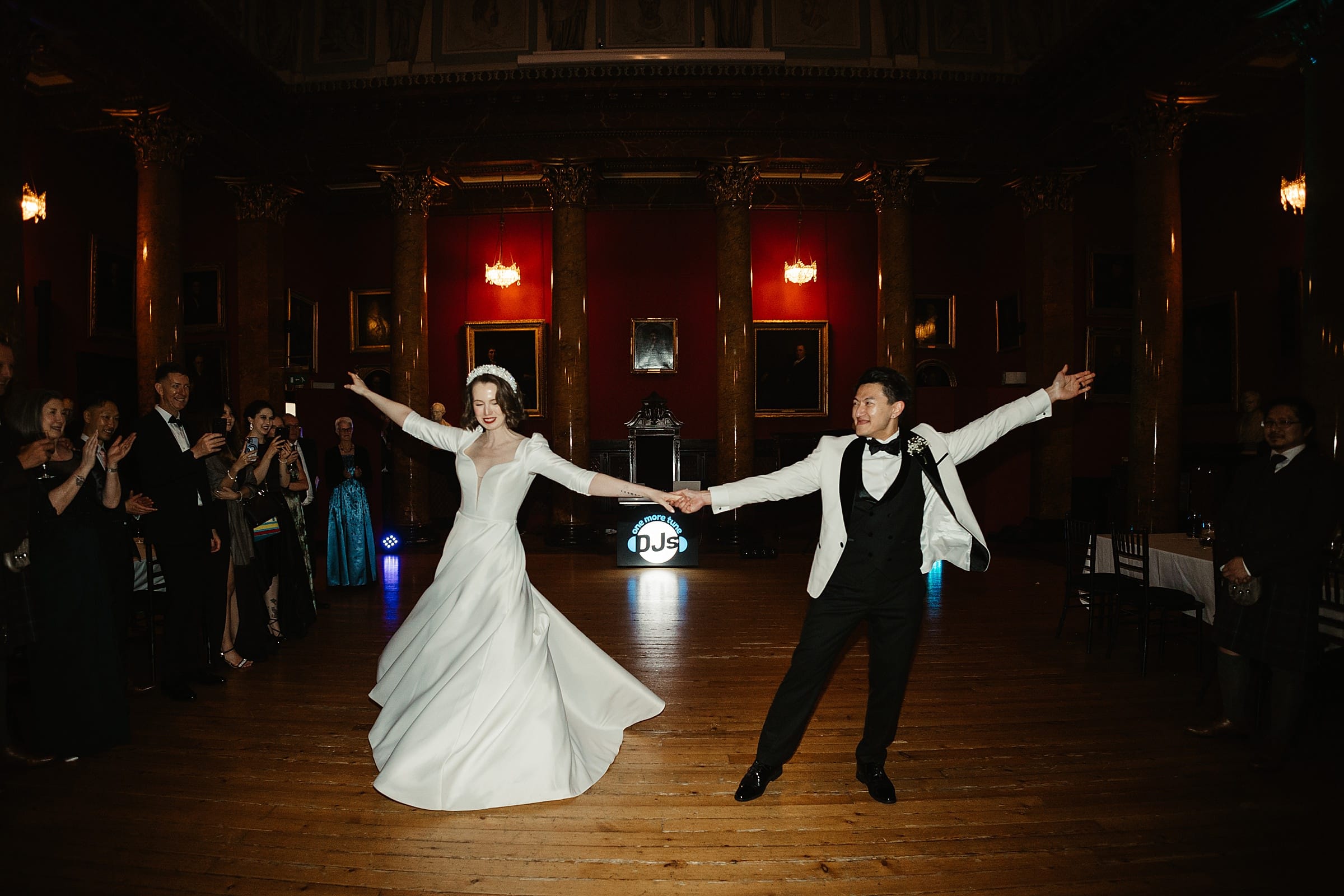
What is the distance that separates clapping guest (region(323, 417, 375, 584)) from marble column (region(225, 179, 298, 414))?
4209 mm

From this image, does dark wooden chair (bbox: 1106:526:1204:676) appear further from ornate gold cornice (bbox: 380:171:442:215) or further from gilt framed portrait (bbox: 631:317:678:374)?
ornate gold cornice (bbox: 380:171:442:215)

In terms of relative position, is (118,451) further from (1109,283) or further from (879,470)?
(1109,283)

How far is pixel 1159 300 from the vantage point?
9.64 m

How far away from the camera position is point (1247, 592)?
379cm

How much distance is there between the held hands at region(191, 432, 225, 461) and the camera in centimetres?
459

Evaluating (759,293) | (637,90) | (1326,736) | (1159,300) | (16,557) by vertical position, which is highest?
(637,90)

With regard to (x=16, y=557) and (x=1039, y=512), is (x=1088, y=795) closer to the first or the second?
(x=16, y=557)

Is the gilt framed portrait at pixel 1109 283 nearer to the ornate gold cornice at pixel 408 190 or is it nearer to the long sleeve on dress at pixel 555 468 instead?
the ornate gold cornice at pixel 408 190

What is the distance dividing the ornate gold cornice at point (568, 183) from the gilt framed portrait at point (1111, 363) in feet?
28.0

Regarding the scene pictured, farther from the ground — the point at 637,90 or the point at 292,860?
the point at 637,90

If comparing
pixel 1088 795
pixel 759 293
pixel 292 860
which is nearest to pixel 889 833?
pixel 1088 795

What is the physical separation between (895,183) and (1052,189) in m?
2.39

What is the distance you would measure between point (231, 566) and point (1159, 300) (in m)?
10.3

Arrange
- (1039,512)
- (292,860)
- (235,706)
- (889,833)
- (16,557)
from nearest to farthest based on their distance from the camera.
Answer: (292,860), (889,833), (16,557), (235,706), (1039,512)
